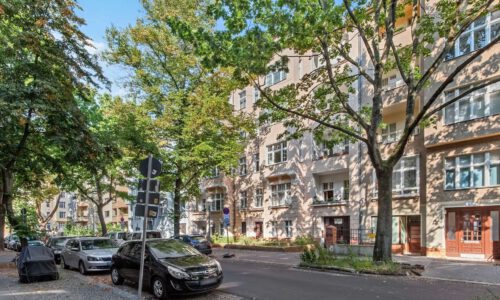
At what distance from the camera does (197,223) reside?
152 ft

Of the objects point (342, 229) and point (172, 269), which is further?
point (342, 229)

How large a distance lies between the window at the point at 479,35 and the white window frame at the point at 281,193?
1615 centimetres

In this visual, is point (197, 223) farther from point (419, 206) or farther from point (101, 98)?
point (419, 206)

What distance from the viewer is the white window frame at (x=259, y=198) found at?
3612cm

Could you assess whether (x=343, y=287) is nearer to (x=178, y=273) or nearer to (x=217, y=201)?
(x=178, y=273)

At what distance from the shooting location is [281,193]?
33.9 metres

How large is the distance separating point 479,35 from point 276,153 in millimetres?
18441

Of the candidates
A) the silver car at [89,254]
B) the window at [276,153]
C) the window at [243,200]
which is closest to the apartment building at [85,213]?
the window at [243,200]

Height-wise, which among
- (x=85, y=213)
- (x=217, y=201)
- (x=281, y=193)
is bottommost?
(x=85, y=213)

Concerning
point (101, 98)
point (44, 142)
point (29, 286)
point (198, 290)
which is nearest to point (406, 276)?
point (198, 290)

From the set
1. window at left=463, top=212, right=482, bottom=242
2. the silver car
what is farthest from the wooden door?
the silver car

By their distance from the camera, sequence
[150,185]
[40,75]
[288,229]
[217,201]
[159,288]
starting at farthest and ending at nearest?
[217,201] → [288,229] → [40,75] → [159,288] → [150,185]

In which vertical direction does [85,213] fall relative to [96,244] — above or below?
below

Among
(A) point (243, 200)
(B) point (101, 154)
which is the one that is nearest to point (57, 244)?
(B) point (101, 154)
